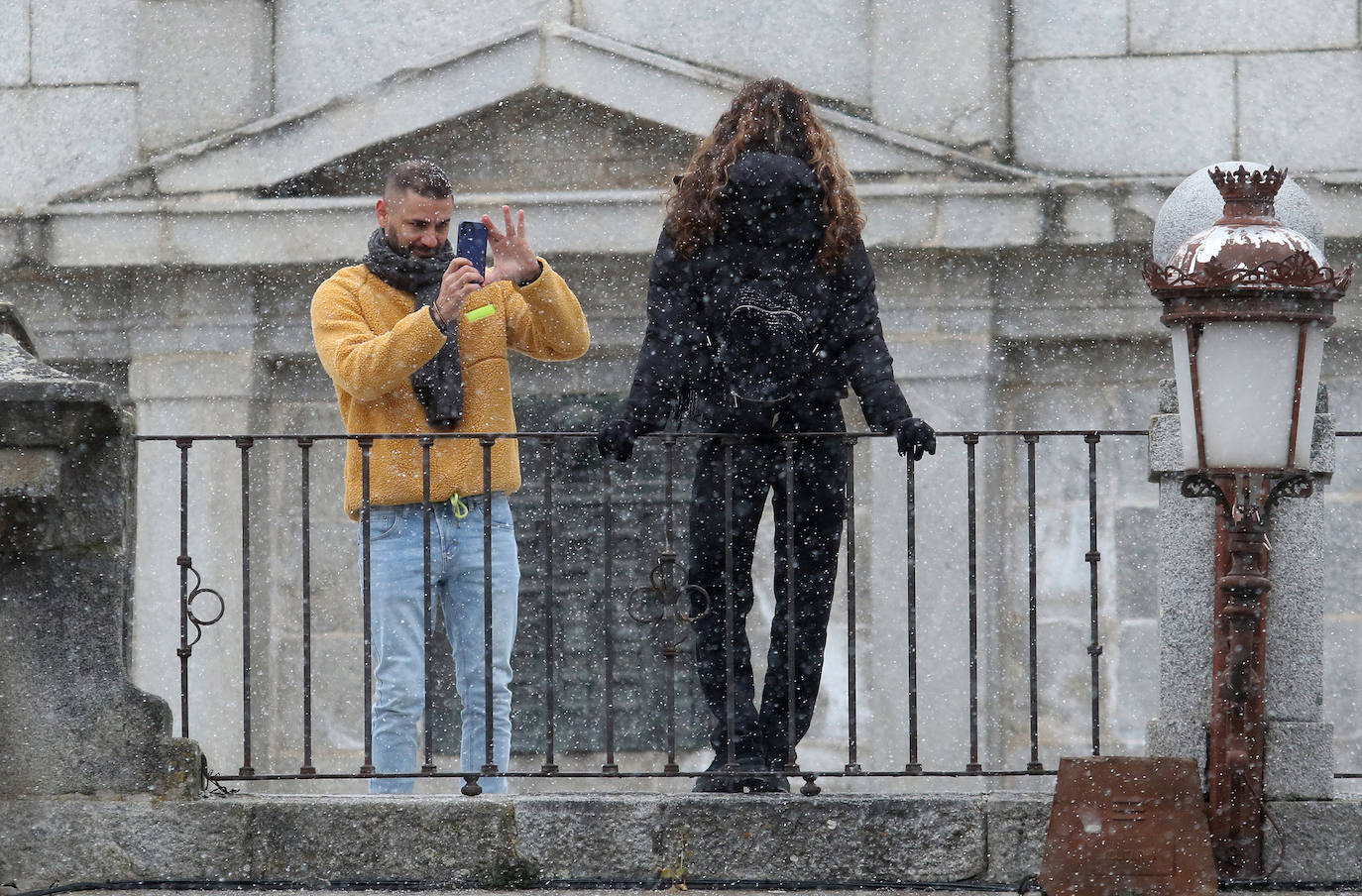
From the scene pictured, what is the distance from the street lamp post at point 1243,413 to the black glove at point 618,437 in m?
1.40

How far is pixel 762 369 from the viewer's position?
17.4ft

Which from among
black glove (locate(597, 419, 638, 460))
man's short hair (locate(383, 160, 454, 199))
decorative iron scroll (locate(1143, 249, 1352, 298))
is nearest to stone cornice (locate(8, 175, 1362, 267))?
man's short hair (locate(383, 160, 454, 199))

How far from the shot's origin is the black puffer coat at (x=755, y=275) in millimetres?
5270

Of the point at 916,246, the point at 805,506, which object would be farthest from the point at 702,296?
the point at 916,246

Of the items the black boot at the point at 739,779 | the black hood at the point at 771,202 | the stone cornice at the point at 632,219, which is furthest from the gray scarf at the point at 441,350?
the stone cornice at the point at 632,219

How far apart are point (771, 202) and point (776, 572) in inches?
39.9

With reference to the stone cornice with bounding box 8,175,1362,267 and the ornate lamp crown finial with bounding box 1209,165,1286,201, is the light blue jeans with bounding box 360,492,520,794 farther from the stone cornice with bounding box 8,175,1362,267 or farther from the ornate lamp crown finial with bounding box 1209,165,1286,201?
the stone cornice with bounding box 8,175,1362,267

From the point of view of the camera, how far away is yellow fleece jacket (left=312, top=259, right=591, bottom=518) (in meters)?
5.34

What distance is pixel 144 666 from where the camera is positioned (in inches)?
354

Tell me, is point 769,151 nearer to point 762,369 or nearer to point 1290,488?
point 762,369

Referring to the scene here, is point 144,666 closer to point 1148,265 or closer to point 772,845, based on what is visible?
point 772,845

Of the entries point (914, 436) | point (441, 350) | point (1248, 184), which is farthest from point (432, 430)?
point (1248, 184)

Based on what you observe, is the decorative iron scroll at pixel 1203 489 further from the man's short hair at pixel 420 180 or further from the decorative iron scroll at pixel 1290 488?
the man's short hair at pixel 420 180

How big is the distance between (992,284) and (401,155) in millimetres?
2811
